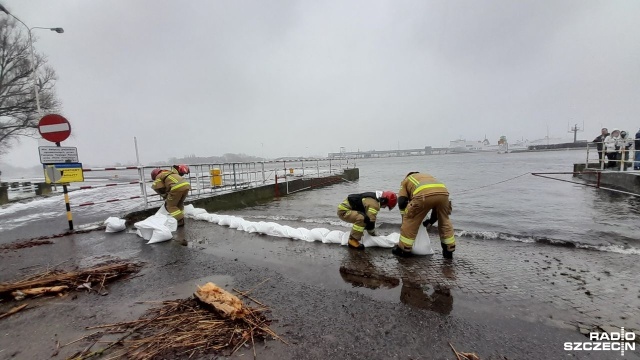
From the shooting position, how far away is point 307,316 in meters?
2.53

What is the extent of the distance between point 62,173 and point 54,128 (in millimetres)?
956

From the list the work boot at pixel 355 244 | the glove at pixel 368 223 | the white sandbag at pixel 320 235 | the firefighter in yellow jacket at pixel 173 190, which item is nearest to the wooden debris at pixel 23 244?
the firefighter in yellow jacket at pixel 173 190

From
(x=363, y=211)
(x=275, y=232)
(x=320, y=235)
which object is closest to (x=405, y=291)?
(x=363, y=211)

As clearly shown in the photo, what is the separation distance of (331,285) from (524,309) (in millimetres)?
1945

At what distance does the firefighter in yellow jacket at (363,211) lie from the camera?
446cm

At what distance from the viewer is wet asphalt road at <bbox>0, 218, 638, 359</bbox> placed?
209cm

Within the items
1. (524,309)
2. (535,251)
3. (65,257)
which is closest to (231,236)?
(65,257)

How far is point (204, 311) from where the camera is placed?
254 cm

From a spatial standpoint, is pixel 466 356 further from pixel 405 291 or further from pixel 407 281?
pixel 407 281

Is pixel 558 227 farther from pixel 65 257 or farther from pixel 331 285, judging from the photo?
pixel 65 257

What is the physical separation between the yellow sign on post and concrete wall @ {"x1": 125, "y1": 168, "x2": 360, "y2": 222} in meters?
1.32

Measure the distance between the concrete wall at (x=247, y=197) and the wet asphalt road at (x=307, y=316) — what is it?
8.89 ft

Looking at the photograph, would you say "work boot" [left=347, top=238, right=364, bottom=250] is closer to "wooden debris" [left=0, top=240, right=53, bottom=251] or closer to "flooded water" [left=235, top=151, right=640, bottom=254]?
"flooded water" [left=235, top=151, right=640, bottom=254]

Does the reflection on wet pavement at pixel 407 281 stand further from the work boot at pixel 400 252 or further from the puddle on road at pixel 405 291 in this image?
the work boot at pixel 400 252
